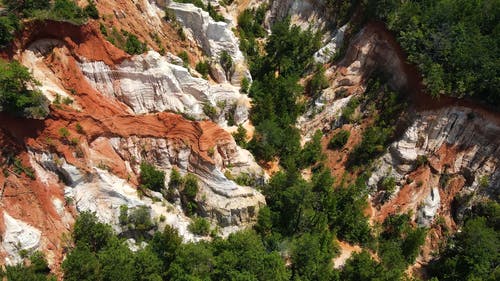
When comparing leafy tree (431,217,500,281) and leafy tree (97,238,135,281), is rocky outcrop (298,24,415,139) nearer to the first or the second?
leafy tree (431,217,500,281)

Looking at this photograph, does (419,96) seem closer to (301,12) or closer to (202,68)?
(301,12)

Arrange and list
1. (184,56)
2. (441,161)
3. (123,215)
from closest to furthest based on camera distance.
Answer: (123,215)
(441,161)
(184,56)

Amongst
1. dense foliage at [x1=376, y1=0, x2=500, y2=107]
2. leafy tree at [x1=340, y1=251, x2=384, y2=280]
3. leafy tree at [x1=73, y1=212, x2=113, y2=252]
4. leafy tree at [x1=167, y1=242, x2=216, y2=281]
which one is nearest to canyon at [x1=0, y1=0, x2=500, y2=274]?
leafy tree at [x1=73, y1=212, x2=113, y2=252]

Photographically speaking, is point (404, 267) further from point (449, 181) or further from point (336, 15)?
point (336, 15)

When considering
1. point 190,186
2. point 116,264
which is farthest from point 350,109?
point 116,264

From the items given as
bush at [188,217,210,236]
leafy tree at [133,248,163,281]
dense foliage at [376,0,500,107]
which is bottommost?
bush at [188,217,210,236]

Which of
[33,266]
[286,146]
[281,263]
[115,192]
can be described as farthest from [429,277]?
[33,266]

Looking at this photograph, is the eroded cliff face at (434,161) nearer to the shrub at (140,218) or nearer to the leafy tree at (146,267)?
the shrub at (140,218)
